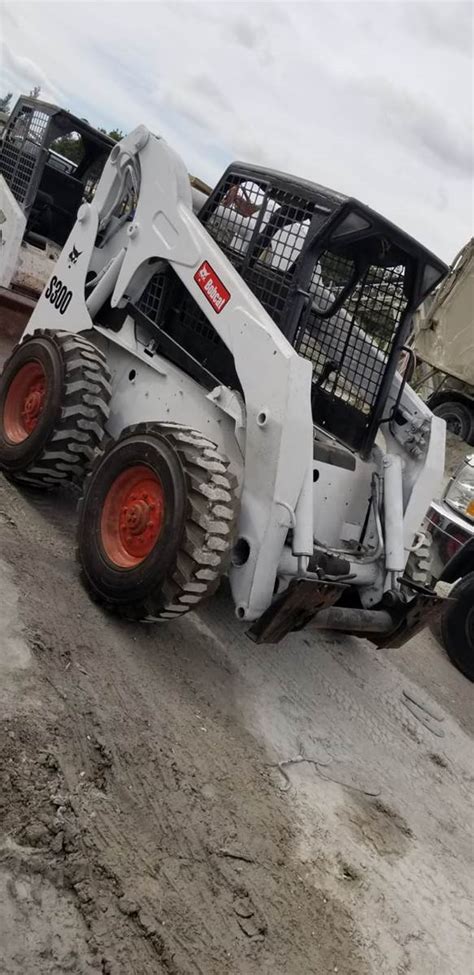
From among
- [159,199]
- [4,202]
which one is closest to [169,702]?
[159,199]

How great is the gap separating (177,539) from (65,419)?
1351 millimetres

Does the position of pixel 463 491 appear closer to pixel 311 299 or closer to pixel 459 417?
pixel 311 299

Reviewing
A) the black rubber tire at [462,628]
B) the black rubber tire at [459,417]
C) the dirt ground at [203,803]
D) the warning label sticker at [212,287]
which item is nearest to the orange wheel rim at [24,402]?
the dirt ground at [203,803]

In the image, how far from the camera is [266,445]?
3.80 m

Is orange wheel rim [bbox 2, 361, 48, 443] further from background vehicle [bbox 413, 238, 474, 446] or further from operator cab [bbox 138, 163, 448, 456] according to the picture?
background vehicle [bbox 413, 238, 474, 446]

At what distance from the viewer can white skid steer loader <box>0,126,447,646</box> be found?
376cm

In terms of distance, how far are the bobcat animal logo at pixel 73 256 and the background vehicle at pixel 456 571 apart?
3.18 m

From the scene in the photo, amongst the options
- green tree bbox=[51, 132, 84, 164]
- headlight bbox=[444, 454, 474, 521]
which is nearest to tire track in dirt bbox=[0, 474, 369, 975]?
headlight bbox=[444, 454, 474, 521]

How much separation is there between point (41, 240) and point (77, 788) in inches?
270

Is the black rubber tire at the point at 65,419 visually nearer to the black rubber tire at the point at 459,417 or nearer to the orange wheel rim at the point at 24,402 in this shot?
the orange wheel rim at the point at 24,402

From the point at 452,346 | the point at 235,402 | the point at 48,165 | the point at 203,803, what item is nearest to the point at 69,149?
the point at 48,165

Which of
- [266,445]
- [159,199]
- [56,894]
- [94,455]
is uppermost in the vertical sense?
[159,199]

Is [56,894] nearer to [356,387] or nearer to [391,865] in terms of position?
[391,865]

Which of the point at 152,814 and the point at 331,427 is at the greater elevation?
the point at 331,427
